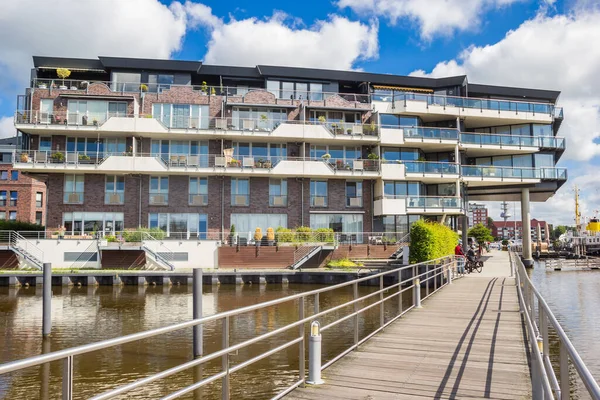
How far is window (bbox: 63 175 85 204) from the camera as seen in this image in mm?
36781

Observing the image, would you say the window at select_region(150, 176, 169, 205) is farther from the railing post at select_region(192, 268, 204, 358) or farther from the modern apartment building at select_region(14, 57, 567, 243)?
the railing post at select_region(192, 268, 204, 358)

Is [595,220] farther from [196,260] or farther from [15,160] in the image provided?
[15,160]

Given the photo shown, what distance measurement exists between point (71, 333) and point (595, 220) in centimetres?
8234

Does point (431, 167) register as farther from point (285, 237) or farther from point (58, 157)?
point (58, 157)

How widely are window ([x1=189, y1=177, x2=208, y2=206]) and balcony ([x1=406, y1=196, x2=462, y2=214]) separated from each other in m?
15.3

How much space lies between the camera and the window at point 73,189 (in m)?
36.8

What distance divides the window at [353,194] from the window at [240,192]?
310 inches

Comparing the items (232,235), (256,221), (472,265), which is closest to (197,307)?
(472,265)

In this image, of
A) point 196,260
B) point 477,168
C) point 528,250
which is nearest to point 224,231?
point 196,260

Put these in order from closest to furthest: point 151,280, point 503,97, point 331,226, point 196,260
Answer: point 151,280, point 196,260, point 331,226, point 503,97

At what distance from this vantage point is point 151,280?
29281mm

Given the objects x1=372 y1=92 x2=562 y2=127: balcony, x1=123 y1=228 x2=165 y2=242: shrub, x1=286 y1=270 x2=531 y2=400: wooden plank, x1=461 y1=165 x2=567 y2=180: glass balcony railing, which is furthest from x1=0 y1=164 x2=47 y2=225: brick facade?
x1=286 y1=270 x2=531 y2=400: wooden plank

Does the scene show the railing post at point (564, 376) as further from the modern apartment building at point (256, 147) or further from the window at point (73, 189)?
the window at point (73, 189)

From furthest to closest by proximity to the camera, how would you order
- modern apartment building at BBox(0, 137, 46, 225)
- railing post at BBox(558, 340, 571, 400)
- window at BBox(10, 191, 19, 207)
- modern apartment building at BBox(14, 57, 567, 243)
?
window at BBox(10, 191, 19, 207), modern apartment building at BBox(0, 137, 46, 225), modern apartment building at BBox(14, 57, 567, 243), railing post at BBox(558, 340, 571, 400)
